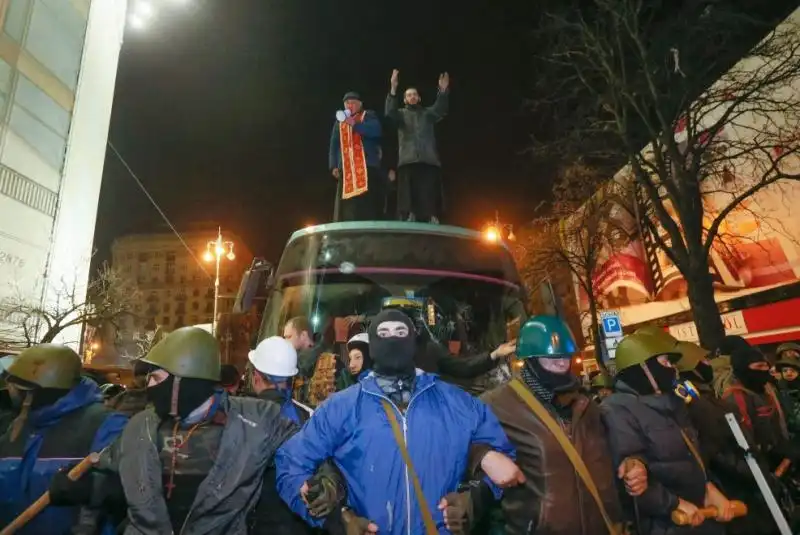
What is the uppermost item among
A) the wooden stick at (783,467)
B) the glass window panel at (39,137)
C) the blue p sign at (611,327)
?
the glass window panel at (39,137)

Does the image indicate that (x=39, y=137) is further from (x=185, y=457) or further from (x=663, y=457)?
(x=663, y=457)

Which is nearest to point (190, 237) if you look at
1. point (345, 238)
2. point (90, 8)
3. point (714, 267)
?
point (90, 8)

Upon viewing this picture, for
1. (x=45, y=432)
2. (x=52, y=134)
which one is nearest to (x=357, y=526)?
(x=45, y=432)

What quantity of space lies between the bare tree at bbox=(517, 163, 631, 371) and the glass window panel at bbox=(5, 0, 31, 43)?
22.2 meters

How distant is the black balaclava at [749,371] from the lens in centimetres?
484

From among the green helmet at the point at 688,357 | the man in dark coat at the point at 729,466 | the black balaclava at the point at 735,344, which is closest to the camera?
the man in dark coat at the point at 729,466

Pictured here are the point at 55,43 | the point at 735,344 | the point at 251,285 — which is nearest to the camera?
the point at 735,344

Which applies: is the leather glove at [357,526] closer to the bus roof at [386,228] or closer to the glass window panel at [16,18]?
the bus roof at [386,228]

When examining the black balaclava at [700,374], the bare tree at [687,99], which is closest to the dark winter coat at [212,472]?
the black balaclava at [700,374]

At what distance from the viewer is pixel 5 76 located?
18.4 m

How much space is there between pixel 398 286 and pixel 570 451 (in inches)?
122

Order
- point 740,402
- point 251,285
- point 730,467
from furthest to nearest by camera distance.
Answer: point 251,285, point 740,402, point 730,467

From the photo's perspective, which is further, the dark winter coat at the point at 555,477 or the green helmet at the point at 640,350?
the green helmet at the point at 640,350

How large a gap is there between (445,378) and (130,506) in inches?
117
